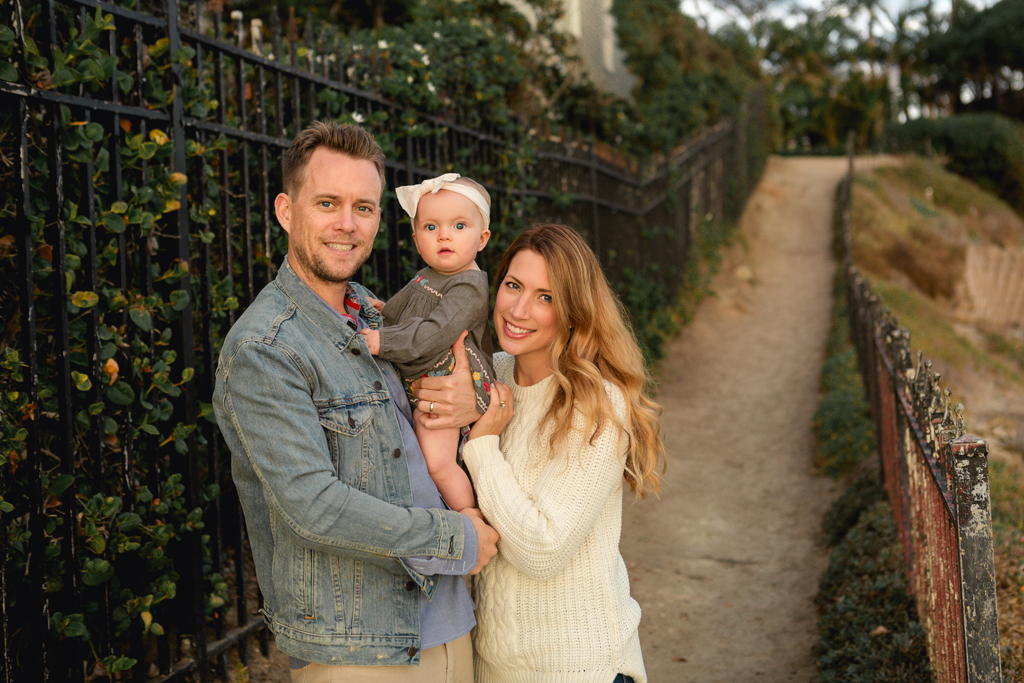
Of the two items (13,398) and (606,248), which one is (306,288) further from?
(606,248)

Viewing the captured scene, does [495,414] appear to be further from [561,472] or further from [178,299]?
[178,299]

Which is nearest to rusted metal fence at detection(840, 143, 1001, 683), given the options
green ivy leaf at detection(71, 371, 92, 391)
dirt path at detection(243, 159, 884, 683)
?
dirt path at detection(243, 159, 884, 683)

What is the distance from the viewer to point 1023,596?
4090mm

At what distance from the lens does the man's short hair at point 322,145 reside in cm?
208

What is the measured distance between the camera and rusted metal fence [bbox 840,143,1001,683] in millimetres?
2586

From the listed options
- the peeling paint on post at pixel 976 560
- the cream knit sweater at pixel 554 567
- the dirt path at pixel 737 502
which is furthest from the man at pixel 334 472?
the dirt path at pixel 737 502

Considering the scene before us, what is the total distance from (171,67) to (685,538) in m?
4.88

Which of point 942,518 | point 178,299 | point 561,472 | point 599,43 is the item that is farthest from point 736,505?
point 599,43

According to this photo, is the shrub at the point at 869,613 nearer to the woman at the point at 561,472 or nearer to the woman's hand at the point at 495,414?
the woman at the point at 561,472

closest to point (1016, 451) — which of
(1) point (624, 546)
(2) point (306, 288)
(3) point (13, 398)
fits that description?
(1) point (624, 546)

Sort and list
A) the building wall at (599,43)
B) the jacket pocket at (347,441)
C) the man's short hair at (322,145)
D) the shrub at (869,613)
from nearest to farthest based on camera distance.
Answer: the jacket pocket at (347,441) < the man's short hair at (322,145) < the shrub at (869,613) < the building wall at (599,43)

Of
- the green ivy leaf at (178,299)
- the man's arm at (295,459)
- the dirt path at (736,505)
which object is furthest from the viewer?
the dirt path at (736,505)

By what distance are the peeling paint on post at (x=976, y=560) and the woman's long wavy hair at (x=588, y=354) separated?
104 centimetres

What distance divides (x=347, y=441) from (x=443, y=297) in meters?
0.81
